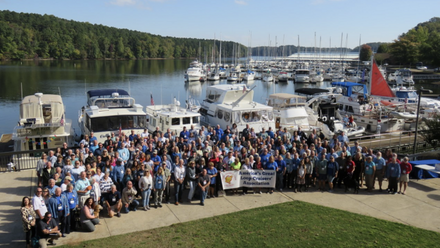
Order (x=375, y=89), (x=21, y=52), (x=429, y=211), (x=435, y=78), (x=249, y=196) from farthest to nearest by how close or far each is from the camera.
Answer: (x=21, y=52) < (x=435, y=78) < (x=375, y=89) < (x=249, y=196) < (x=429, y=211)

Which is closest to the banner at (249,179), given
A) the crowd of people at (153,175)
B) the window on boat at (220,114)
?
the crowd of people at (153,175)

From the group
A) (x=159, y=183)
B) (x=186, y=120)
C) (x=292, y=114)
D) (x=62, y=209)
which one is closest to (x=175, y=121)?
(x=186, y=120)

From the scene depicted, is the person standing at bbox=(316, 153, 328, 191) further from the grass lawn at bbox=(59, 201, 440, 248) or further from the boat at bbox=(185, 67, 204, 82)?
the boat at bbox=(185, 67, 204, 82)

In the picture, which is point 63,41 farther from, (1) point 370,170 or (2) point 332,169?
(1) point 370,170

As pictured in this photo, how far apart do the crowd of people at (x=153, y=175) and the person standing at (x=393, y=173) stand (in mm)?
33

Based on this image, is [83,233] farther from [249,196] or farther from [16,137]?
[16,137]

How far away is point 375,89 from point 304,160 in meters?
18.4

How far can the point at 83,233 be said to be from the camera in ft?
31.3

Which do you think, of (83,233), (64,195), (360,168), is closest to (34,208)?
(64,195)

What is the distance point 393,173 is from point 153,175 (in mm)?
8607

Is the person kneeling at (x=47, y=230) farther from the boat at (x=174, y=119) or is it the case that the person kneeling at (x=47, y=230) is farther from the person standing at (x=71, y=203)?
the boat at (x=174, y=119)

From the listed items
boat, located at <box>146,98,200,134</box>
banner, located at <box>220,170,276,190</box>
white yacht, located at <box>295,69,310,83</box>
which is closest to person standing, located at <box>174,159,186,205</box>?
banner, located at <box>220,170,276,190</box>

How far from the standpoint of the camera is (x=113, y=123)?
62.3ft

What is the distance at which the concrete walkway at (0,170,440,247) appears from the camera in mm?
9796
